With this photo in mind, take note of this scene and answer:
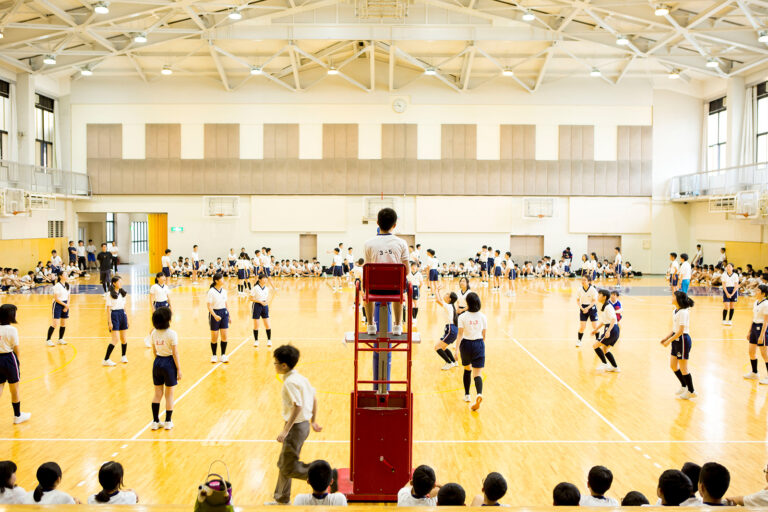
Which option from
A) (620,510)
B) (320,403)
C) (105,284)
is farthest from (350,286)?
(620,510)

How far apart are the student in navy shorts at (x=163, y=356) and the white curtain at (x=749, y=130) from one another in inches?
1209

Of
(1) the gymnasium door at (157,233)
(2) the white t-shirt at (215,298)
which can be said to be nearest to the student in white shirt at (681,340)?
(2) the white t-shirt at (215,298)

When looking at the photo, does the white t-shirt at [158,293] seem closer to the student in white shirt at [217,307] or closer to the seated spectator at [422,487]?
the student in white shirt at [217,307]

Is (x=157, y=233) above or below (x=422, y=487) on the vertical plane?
above

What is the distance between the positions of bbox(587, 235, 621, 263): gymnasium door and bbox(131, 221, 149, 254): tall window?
32.1 m

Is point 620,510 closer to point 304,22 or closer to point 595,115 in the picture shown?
point 304,22

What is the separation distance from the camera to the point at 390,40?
91.2 ft

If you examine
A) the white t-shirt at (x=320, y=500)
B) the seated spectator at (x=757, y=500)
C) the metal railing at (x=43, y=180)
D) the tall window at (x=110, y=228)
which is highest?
the metal railing at (x=43, y=180)

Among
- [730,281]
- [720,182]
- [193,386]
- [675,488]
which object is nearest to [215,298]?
[193,386]

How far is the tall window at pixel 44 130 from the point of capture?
31438 millimetres

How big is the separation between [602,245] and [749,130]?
9.63 metres

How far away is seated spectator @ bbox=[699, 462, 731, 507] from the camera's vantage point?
4117mm

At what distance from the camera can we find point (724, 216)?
3048 cm

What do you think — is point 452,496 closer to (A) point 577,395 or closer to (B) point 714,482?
(B) point 714,482
